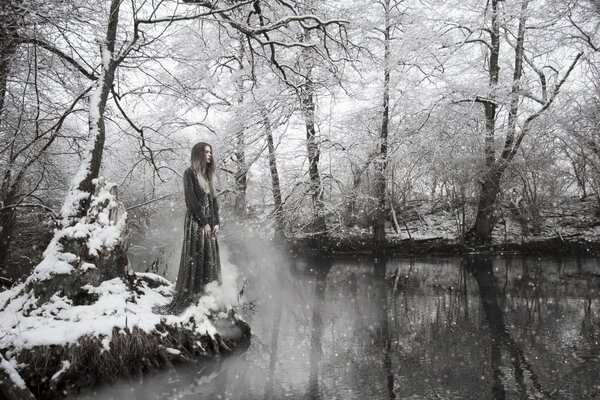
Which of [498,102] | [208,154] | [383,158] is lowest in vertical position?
[208,154]

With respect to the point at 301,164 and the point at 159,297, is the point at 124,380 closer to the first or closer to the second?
the point at 159,297

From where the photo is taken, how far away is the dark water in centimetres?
394

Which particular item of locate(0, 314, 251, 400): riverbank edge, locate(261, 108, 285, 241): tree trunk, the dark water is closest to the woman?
locate(0, 314, 251, 400): riverbank edge

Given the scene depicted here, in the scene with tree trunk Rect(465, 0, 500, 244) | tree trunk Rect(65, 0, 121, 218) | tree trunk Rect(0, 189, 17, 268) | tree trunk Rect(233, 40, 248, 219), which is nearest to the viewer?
tree trunk Rect(65, 0, 121, 218)

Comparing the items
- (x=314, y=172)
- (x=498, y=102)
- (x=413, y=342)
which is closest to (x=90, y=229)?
(x=413, y=342)

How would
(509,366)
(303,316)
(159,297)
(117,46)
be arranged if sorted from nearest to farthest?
1. (509,366)
2. (159,297)
3. (303,316)
4. (117,46)

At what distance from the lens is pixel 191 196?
5.16m

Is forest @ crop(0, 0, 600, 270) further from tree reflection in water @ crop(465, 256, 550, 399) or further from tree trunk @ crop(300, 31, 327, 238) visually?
tree reflection in water @ crop(465, 256, 550, 399)

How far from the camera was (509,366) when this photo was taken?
14.4ft

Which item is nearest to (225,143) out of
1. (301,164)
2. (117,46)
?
(301,164)

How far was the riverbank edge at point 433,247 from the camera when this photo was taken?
46.8ft

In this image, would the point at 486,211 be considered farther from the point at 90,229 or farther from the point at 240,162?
the point at 90,229

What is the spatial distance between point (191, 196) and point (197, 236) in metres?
0.52

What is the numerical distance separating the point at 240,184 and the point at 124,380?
13.1m
